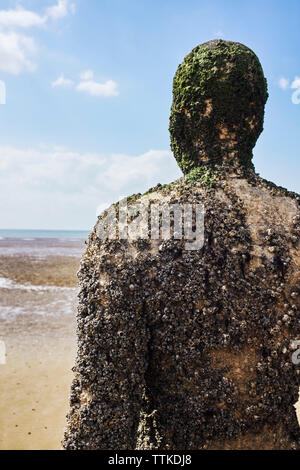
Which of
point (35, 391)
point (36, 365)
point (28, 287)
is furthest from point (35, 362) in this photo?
point (28, 287)

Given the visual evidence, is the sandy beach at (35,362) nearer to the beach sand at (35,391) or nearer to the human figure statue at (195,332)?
the beach sand at (35,391)

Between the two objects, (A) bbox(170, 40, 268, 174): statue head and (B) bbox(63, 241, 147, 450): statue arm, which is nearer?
(B) bbox(63, 241, 147, 450): statue arm

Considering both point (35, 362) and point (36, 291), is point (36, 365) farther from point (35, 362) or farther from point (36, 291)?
point (36, 291)

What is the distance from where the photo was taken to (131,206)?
252 cm

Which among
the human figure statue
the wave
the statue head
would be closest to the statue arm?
the human figure statue

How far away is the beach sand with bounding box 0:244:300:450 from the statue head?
20.8 ft

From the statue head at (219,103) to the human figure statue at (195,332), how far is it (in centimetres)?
39

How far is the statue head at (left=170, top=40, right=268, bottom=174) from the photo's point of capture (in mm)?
2602

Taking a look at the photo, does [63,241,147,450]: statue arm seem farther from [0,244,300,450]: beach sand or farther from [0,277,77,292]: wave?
[0,277,77,292]: wave

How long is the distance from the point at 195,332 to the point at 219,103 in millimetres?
1524

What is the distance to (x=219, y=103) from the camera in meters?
2.63

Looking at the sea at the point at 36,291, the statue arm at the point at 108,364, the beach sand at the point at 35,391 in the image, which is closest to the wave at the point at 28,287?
the sea at the point at 36,291

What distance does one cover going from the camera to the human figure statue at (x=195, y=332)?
220 cm
